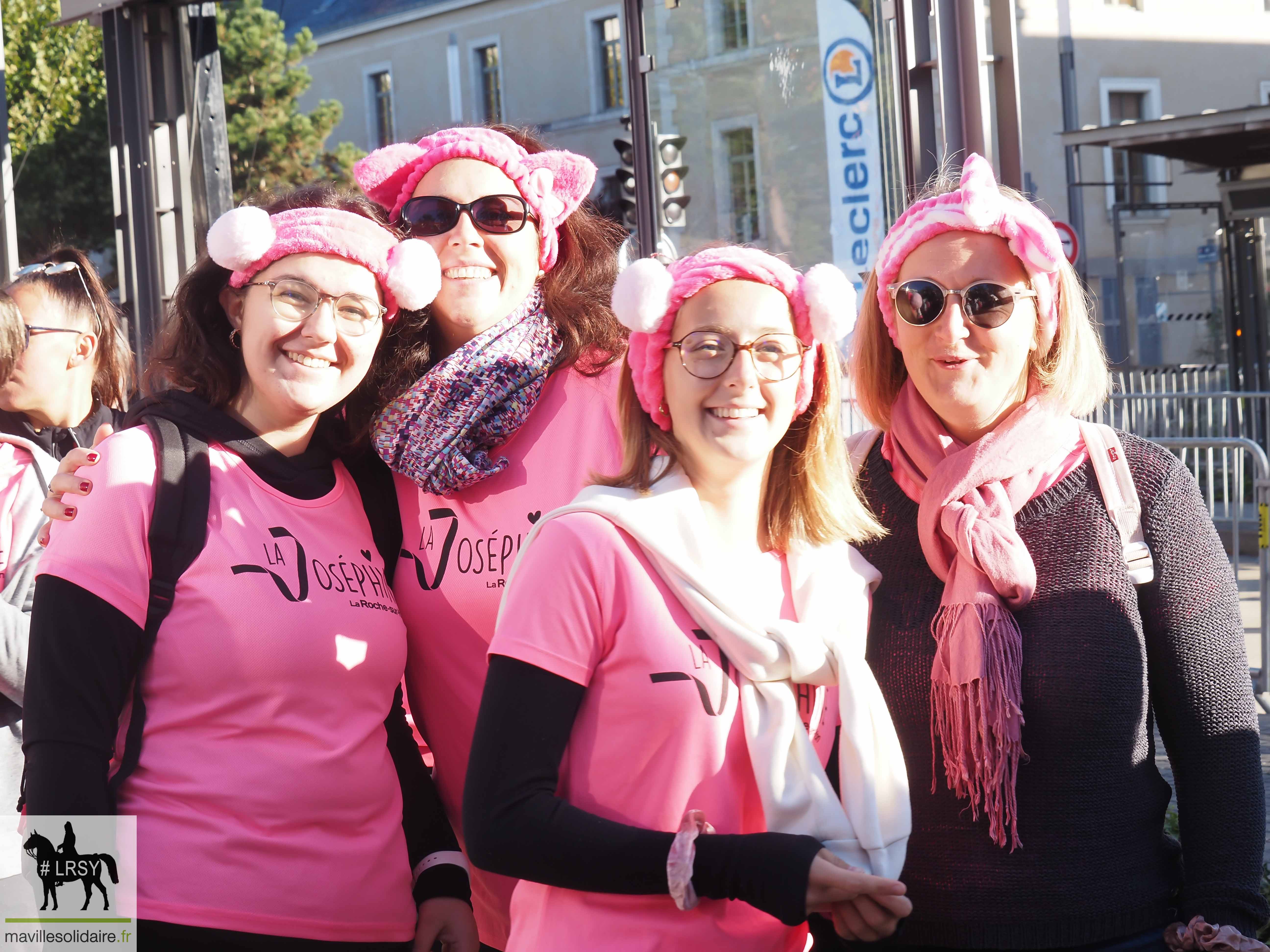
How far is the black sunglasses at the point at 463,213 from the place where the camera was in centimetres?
275

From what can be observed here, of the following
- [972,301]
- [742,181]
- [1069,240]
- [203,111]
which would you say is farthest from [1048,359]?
[742,181]

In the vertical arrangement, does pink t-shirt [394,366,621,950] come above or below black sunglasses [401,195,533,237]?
below

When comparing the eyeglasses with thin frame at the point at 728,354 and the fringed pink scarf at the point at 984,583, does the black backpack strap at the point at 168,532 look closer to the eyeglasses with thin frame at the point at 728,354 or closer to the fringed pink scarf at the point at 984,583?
the eyeglasses with thin frame at the point at 728,354

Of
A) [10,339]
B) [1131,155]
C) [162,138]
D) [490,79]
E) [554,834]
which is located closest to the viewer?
[554,834]

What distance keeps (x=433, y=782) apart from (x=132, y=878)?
675 millimetres

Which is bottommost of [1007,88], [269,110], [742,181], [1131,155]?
[1007,88]

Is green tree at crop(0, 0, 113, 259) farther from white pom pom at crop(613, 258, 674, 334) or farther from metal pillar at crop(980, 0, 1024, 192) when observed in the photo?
white pom pom at crop(613, 258, 674, 334)

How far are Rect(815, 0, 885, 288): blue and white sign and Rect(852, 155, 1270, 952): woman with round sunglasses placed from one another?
13.7ft

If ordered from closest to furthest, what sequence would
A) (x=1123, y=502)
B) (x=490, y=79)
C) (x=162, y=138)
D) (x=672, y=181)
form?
(x=1123, y=502) → (x=162, y=138) → (x=672, y=181) → (x=490, y=79)

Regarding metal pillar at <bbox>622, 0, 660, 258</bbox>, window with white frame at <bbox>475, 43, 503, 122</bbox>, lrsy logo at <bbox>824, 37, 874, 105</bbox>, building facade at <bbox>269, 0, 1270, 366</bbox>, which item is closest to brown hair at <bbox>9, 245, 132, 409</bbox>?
building facade at <bbox>269, 0, 1270, 366</bbox>

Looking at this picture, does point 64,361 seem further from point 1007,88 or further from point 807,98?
point 807,98

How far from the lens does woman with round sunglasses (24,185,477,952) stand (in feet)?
6.95

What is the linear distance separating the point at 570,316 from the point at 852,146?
4215 mm

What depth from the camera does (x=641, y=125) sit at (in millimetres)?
6910
